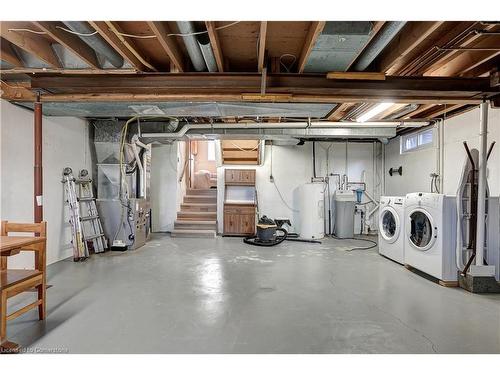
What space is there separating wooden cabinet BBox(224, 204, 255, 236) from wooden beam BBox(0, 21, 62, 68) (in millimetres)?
4616

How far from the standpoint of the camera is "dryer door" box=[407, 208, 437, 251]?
353 cm

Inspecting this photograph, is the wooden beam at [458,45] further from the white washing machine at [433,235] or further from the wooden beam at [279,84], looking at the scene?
the white washing machine at [433,235]

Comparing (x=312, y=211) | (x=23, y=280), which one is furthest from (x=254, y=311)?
(x=312, y=211)

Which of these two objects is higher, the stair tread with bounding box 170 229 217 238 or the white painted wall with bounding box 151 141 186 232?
the white painted wall with bounding box 151 141 186 232

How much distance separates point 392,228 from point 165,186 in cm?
544

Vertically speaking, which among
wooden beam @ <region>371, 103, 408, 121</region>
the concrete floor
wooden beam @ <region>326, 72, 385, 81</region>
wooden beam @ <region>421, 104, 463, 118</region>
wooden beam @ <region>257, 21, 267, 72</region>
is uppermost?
wooden beam @ <region>421, 104, 463, 118</region>

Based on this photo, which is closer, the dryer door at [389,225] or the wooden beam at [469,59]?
the wooden beam at [469,59]

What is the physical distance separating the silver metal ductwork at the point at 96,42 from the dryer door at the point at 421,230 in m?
4.19

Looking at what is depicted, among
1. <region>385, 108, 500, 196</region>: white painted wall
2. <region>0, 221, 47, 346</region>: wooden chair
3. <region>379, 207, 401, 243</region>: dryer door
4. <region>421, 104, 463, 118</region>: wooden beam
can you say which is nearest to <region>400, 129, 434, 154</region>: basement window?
<region>385, 108, 500, 196</region>: white painted wall

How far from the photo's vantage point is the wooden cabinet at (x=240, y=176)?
697 centimetres

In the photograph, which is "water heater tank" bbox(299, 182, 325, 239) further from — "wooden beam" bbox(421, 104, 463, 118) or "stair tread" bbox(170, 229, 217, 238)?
"wooden beam" bbox(421, 104, 463, 118)

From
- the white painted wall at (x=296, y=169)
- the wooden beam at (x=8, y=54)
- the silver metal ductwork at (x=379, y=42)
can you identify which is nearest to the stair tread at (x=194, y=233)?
the white painted wall at (x=296, y=169)

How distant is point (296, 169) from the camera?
7273mm

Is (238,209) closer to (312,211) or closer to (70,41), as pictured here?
(312,211)
